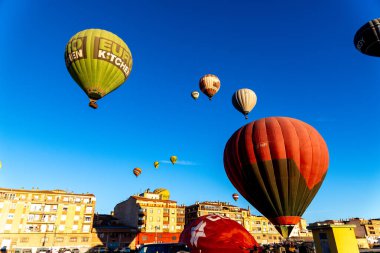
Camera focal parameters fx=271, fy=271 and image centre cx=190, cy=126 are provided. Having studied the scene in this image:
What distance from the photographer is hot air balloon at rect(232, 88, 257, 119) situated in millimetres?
34125

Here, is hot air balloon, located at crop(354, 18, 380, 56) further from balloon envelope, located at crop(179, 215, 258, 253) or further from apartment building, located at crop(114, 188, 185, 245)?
apartment building, located at crop(114, 188, 185, 245)

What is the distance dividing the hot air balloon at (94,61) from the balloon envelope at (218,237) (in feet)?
45.6

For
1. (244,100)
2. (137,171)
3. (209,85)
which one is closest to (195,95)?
(209,85)

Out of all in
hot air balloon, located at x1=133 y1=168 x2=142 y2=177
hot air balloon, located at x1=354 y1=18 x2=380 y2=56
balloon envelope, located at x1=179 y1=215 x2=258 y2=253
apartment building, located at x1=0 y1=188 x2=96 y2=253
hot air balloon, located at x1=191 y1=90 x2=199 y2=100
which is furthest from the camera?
hot air balloon, located at x1=133 y1=168 x2=142 y2=177

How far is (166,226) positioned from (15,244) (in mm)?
33784

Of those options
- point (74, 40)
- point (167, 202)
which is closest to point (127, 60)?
point (74, 40)

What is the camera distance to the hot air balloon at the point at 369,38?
2583 cm

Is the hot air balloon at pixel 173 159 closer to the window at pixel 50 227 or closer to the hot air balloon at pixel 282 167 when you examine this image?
the window at pixel 50 227

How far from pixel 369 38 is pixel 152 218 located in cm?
6031

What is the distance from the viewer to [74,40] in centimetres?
2331

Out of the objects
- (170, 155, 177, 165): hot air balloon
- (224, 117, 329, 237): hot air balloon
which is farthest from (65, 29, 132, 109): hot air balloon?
(170, 155, 177, 165): hot air balloon

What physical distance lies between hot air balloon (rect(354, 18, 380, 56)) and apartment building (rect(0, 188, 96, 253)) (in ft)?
199

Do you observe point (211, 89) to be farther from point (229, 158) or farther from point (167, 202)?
point (167, 202)

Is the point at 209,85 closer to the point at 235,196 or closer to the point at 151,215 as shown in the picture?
the point at 151,215
